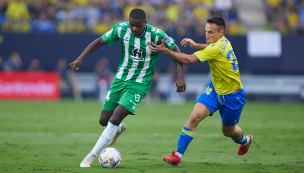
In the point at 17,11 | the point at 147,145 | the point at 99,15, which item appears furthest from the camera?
the point at 99,15

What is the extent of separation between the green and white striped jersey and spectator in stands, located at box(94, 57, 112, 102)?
15.6 meters

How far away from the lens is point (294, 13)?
79.3 ft

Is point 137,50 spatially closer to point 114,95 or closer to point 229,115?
point 114,95

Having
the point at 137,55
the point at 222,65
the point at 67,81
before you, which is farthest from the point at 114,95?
the point at 67,81

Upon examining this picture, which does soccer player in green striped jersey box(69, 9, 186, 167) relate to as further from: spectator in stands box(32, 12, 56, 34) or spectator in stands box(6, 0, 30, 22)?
spectator in stands box(6, 0, 30, 22)

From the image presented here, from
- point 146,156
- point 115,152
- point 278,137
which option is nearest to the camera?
point 115,152

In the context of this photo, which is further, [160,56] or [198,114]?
[160,56]

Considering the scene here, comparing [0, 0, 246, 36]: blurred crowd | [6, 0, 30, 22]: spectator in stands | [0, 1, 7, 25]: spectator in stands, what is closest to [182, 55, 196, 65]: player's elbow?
[0, 0, 246, 36]: blurred crowd

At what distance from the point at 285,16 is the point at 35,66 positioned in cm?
1574

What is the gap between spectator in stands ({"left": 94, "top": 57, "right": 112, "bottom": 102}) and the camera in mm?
22438

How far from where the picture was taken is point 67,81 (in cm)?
2309

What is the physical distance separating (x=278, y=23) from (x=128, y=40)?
753 inches

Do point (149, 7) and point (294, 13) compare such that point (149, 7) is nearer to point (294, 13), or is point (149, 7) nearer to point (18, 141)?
point (294, 13)

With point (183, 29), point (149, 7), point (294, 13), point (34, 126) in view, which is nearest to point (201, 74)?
point (183, 29)
